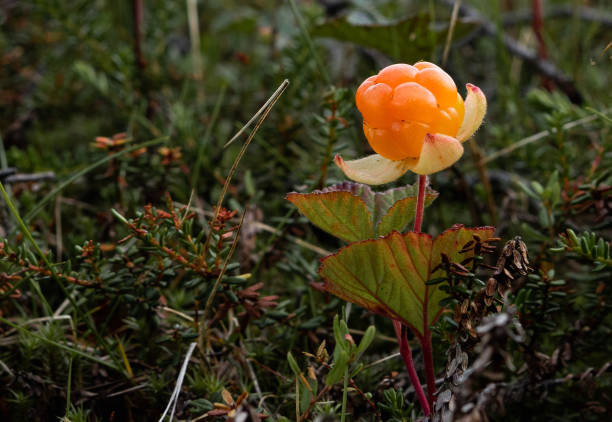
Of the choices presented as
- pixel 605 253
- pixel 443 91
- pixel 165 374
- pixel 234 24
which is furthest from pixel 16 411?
pixel 234 24

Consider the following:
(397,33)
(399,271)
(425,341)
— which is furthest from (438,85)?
(397,33)

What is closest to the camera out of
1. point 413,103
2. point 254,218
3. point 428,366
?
point 413,103

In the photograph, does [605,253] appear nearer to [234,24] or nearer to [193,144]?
[193,144]

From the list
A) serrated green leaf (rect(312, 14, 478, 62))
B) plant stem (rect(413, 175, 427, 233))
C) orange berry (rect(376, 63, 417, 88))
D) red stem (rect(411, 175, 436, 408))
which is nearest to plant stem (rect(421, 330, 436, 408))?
red stem (rect(411, 175, 436, 408))

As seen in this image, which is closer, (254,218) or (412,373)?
(412,373)

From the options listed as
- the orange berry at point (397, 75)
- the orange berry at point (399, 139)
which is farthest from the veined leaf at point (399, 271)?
the orange berry at point (397, 75)

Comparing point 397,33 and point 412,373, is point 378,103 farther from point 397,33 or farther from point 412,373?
point 397,33

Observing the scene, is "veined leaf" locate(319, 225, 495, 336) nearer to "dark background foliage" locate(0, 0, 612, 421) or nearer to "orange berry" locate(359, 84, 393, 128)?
"dark background foliage" locate(0, 0, 612, 421)
